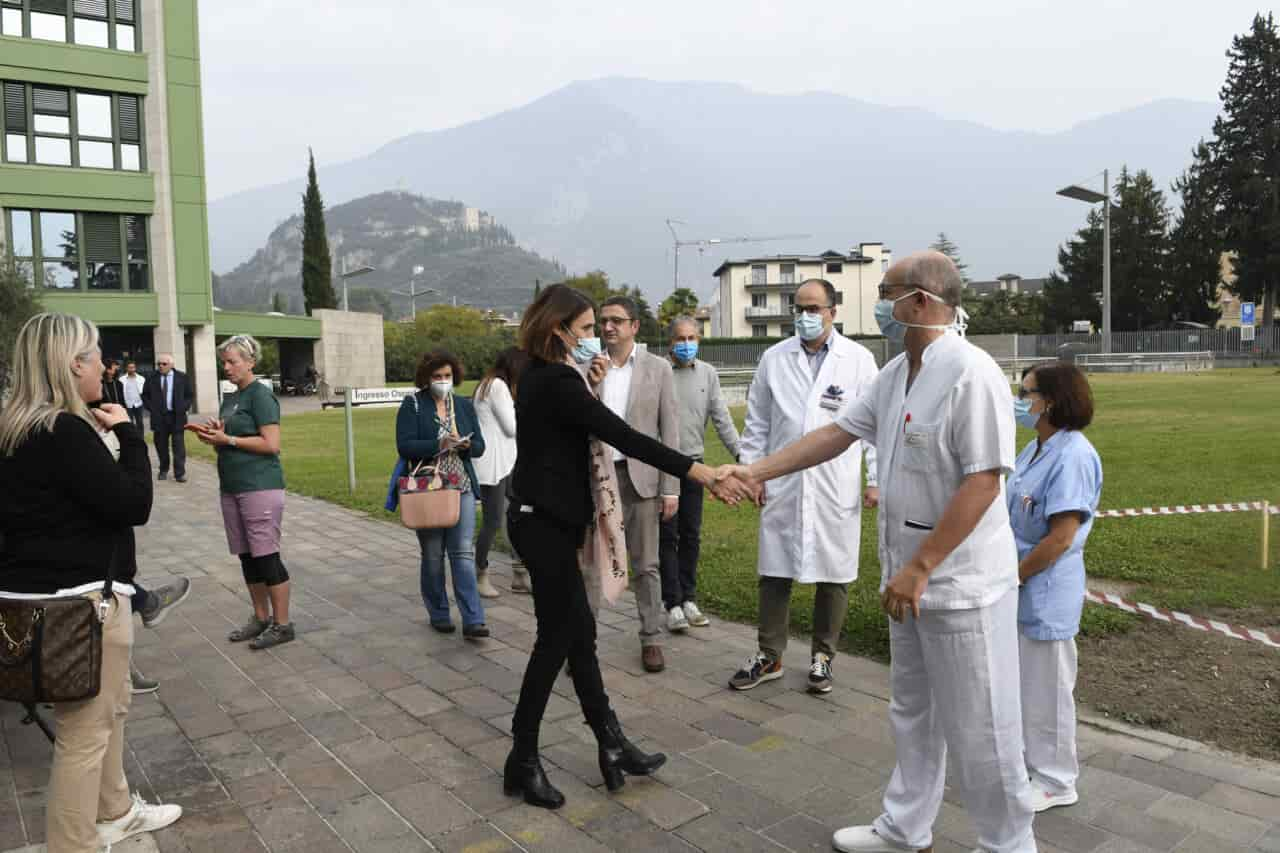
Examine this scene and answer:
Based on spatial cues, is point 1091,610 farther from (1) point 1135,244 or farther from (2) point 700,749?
(1) point 1135,244

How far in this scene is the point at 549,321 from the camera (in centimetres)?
369

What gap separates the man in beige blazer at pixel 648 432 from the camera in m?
5.49

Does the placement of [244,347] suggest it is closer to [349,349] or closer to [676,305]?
[349,349]

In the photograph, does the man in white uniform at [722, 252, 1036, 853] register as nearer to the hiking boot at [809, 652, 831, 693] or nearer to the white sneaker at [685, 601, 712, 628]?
the hiking boot at [809, 652, 831, 693]

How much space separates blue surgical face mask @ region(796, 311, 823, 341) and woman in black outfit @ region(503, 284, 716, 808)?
1622mm

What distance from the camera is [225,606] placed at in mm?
7152

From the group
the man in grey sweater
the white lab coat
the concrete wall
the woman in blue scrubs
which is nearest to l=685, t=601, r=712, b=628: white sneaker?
the man in grey sweater

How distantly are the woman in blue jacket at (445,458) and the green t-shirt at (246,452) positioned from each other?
2.73 ft

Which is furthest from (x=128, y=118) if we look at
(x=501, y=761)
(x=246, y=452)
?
(x=501, y=761)

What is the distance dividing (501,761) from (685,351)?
10.6 ft

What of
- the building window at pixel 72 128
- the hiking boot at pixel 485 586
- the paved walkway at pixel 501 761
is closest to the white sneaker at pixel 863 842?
the paved walkway at pixel 501 761

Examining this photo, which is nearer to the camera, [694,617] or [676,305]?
[694,617]

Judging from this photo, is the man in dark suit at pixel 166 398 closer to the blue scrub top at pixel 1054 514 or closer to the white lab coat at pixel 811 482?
the white lab coat at pixel 811 482

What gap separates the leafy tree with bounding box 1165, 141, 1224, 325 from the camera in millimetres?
63875
